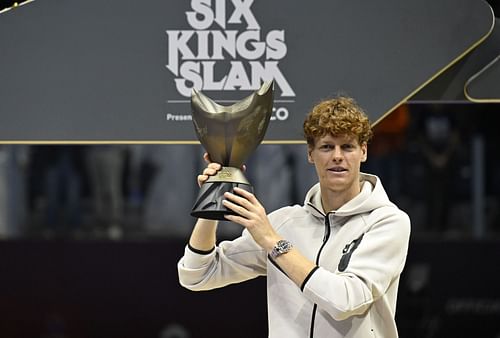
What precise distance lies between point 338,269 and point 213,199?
334 mm

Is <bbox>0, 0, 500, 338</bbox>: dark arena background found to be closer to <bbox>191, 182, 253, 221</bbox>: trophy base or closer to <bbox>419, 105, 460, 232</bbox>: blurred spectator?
<bbox>419, 105, 460, 232</bbox>: blurred spectator

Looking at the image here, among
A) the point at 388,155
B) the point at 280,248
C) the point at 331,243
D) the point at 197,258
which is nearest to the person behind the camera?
the point at 280,248

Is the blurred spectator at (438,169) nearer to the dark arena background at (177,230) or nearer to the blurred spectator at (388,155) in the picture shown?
the dark arena background at (177,230)

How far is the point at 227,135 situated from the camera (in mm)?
2252

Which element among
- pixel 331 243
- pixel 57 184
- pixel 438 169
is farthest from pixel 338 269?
pixel 57 184

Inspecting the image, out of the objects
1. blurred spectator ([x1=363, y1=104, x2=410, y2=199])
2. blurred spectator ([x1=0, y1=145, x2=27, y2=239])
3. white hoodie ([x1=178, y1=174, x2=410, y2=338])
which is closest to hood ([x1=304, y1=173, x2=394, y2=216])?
white hoodie ([x1=178, y1=174, x2=410, y2=338])

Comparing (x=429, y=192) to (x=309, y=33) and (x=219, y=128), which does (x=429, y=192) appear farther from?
(x=219, y=128)

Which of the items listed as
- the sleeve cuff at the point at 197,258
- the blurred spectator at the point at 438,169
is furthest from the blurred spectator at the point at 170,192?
the sleeve cuff at the point at 197,258

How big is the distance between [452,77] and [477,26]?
0.16m

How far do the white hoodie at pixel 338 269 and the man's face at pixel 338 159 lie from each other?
7 centimetres

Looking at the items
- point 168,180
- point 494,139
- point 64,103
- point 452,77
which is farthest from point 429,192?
point 64,103

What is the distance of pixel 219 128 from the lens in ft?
7.38

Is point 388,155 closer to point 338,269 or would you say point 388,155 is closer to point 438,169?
point 438,169

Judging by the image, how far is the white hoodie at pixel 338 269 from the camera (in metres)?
2.20
